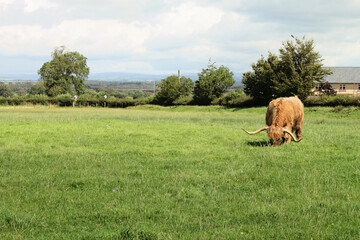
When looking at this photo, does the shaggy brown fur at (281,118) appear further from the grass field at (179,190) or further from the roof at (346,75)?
the roof at (346,75)

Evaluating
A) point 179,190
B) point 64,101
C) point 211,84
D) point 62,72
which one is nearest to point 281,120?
point 179,190

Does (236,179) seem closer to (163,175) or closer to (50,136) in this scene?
(163,175)

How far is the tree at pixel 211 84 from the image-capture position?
208ft

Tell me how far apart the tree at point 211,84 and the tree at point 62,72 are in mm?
50421

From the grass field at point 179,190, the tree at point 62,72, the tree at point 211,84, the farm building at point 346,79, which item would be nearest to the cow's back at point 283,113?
the grass field at point 179,190

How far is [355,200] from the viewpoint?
8078 millimetres

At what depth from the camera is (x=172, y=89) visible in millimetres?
68812

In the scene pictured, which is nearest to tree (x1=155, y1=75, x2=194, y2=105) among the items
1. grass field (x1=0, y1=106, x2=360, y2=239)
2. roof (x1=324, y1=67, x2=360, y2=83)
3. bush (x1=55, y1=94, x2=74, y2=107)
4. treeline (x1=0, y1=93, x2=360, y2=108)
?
treeline (x1=0, y1=93, x2=360, y2=108)

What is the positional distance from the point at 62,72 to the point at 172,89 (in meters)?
46.5

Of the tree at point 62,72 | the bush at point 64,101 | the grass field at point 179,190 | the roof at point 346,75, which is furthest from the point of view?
the tree at point 62,72

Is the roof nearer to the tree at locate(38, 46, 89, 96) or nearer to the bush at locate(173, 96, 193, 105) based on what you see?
the bush at locate(173, 96, 193, 105)

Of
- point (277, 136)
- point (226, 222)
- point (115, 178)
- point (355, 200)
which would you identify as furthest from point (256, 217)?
point (277, 136)

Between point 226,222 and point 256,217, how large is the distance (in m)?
0.72

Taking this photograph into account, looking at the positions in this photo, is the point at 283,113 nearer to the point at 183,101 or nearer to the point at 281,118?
the point at 281,118
